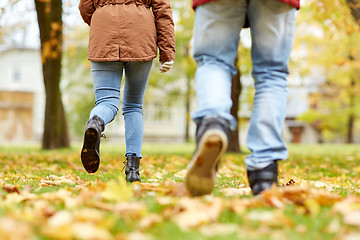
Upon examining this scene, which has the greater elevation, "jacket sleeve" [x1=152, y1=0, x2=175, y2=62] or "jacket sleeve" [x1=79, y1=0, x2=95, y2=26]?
"jacket sleeve" [x1=79, y1=0, x2=95, y2=26]

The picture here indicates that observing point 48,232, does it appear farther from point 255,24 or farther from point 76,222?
point 255,24

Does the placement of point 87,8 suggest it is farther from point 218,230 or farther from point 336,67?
point 336,67

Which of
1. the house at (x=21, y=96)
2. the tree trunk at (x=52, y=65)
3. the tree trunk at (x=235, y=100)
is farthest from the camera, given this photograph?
the house at (x=21, y=96)

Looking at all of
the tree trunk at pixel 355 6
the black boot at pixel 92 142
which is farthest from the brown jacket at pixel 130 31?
the tree trunk at pixel 355 6

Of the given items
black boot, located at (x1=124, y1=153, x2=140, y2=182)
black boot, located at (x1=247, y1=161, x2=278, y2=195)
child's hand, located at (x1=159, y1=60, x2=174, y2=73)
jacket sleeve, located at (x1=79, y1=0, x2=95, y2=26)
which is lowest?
black boot, located at (x1=124, y1=153, x2=140, y2=182)

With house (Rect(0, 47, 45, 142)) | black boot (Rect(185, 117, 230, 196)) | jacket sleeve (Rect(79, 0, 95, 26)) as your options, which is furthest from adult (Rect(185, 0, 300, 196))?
house (Rect(0, 47, 45, 142))

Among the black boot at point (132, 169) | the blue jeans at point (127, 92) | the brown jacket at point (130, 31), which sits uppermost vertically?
the brown jacket at point (130, 31)

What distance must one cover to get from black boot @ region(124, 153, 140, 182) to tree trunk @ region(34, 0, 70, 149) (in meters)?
6.48

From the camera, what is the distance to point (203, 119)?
206 centimetres

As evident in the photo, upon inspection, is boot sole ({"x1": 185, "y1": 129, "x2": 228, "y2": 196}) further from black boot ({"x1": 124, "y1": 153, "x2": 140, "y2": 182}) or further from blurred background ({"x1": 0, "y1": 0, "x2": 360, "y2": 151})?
blurred background ({"x1": 0, "y1": 0, "x2": 360, "y2": 151})

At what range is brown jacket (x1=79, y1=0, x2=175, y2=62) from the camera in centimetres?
303

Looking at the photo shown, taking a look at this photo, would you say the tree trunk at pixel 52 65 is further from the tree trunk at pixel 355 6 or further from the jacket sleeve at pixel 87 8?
the tree trunk at pixel 355 6

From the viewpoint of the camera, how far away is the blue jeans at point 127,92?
314cm

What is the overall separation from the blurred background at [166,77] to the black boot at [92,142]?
5065mm
